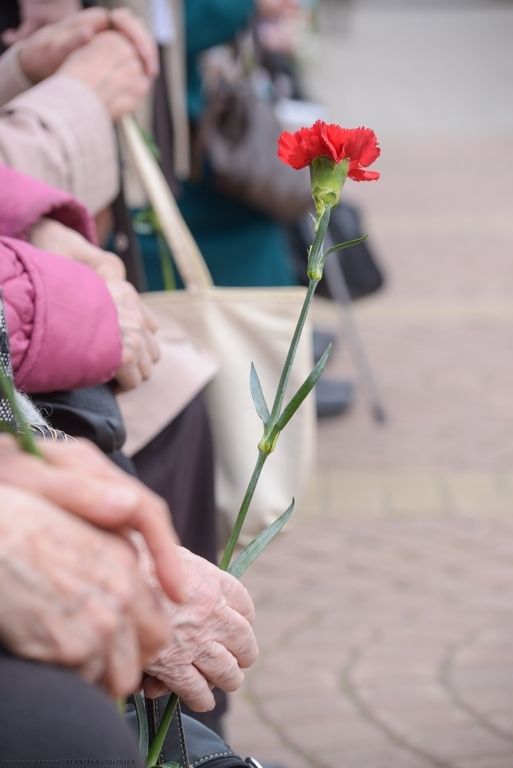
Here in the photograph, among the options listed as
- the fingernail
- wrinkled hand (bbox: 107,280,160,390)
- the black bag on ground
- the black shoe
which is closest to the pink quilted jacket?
wrinkled hand (bbox: 107,280,160,390)

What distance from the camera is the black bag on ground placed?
5.81 meters

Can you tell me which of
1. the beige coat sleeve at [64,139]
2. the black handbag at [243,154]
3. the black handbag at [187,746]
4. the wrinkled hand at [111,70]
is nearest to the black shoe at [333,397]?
the black handbag at [243,154]

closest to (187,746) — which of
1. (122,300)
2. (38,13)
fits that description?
(122,300)

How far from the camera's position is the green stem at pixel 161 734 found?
1.45 metres

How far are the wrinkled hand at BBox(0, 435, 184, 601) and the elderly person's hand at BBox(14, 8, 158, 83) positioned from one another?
1.62 metres

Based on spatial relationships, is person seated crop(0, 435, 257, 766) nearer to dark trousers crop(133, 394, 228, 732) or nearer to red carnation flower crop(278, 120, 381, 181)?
red carnation flower crop(278, 120, 381, 181)

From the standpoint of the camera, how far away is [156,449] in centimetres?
225

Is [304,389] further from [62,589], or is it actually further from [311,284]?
[62,589]

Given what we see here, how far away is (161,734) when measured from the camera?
1.45 m

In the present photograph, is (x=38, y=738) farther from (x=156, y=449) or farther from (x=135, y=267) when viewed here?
(x=135, y=267)

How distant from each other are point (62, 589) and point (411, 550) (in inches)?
127

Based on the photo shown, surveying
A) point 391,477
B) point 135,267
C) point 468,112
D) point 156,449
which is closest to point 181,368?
point 156,449

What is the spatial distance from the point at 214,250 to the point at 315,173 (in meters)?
2.95

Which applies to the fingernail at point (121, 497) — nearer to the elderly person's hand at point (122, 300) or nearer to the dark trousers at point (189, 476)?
the elderly person's hand at point (122, 300)
